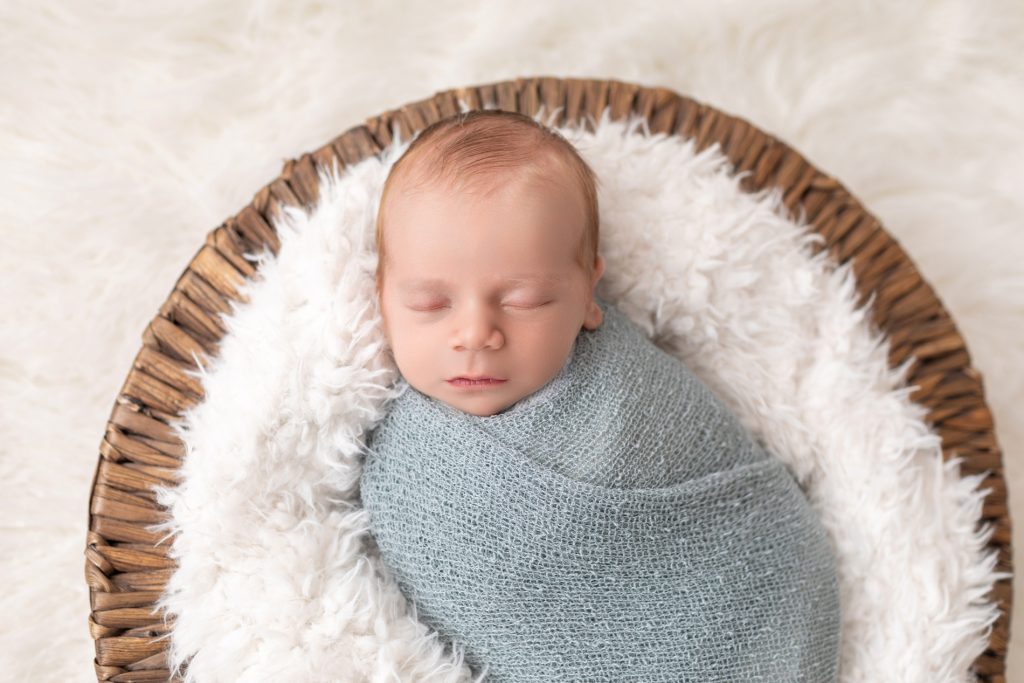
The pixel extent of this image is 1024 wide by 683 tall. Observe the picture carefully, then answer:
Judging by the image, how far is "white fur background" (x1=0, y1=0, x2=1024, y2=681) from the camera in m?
1.24

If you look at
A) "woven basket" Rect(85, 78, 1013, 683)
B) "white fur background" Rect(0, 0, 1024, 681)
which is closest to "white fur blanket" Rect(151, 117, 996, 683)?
"woven basket" Rect(85, 78, 1013, 683)

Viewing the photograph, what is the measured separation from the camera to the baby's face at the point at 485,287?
0.95 metres

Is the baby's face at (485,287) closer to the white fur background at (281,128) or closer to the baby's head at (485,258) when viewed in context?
the baby's head at (485,258)

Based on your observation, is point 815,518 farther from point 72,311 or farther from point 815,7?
point 72,311

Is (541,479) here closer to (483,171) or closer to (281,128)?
(483,171)

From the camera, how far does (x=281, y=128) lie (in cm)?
136

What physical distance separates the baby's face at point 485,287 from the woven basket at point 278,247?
229 millimetres

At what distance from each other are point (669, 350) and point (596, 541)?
343 mm

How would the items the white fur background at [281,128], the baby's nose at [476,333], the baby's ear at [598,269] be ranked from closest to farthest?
the baby's nose at [476,333], the baby's ear at [598,269], the white fur background at [281,128]

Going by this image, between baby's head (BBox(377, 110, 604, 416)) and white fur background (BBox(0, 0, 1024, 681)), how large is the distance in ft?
1.45

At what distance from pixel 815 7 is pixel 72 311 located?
1279mm

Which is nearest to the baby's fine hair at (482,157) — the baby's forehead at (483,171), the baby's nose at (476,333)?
the baby's forehead at (483,171)

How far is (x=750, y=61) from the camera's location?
4.72ft

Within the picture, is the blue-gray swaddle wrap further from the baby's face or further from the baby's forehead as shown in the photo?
the baby's forehead
